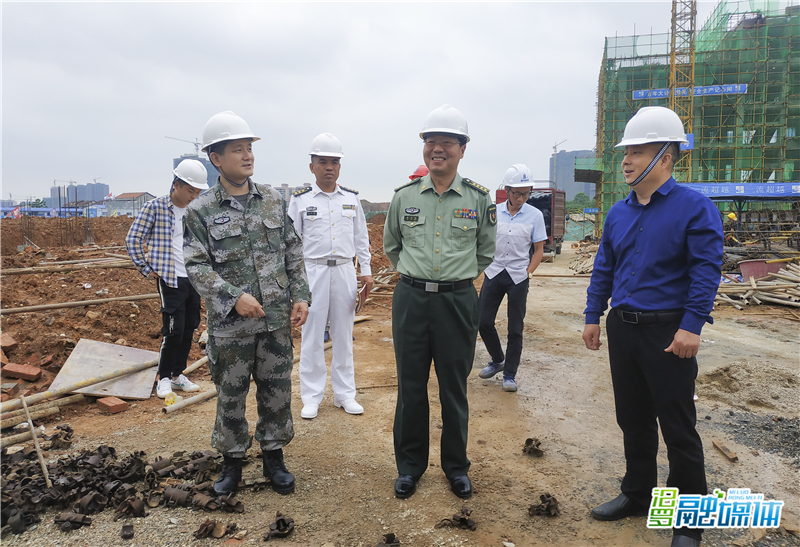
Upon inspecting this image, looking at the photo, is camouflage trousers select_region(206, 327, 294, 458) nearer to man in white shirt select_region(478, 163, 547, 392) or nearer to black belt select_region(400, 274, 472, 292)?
black belt select_region(400, 274, 472, 292)

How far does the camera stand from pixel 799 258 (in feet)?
39.6

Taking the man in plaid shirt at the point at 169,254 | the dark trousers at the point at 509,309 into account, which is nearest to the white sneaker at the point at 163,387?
the man in plaid shirt at the point at 169,254

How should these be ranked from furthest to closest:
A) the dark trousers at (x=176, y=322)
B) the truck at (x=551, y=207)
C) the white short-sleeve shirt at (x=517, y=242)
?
the truck at (x=551, y=207) < the white short-sleeve shirt at (x=517, y=242) < the dark trousers at (x=176, y=322)

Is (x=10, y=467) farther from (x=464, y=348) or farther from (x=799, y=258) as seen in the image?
(x=799, y=258)

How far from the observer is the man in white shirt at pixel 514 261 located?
5066 millimetres

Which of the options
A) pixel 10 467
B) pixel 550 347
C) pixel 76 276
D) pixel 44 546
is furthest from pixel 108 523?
pixel 76 276

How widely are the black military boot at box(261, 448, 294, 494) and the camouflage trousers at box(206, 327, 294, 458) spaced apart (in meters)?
0.09

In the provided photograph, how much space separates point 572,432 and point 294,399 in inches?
104

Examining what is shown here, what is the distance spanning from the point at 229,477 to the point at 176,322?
2280mm

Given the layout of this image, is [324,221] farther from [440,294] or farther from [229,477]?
[229,477]

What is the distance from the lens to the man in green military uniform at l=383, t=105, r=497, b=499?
3.03 meters

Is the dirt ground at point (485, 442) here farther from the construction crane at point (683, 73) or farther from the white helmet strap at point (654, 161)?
the construction crane at point (683, 73)

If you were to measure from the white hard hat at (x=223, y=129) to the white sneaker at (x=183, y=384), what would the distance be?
3.13 meters

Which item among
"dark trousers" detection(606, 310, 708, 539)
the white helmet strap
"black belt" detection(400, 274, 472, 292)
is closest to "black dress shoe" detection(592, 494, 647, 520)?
"dark trousers" detection(606, 310, 708, 539)
